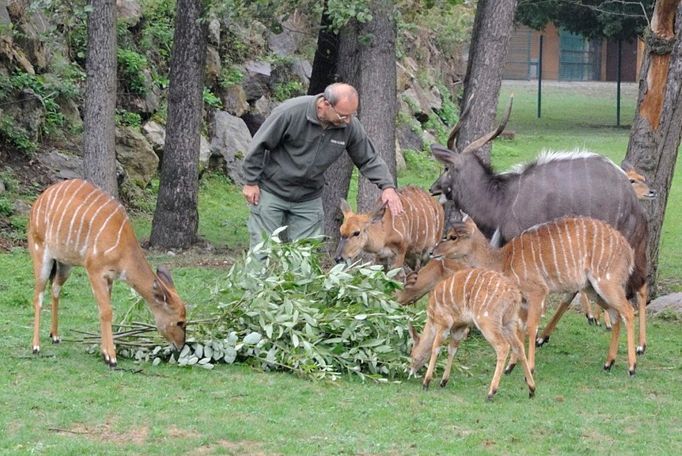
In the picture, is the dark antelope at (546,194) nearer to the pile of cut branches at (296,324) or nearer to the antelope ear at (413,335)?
the pile of cut branches at (296,324)

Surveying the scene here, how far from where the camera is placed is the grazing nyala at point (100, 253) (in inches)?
264

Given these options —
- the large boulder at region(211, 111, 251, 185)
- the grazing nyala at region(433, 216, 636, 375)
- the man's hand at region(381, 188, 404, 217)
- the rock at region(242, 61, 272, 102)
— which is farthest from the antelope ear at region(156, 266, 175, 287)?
the rock at region(242, 61, 272, 102)

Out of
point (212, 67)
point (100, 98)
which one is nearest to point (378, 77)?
point (100, 98)

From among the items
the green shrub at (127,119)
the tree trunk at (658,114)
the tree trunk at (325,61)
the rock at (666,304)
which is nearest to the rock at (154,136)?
the green shrub at (127,119)

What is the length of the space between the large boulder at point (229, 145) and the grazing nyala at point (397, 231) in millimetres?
6685

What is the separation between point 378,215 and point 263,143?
1.33m

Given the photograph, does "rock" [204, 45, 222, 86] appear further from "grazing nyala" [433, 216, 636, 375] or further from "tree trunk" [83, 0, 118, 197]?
"grazing nyala" [433, 216, 636, 375]

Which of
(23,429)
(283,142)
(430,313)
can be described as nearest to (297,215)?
(283,142)

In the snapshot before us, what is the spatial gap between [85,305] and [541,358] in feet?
10.8

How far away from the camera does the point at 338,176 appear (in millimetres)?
11156

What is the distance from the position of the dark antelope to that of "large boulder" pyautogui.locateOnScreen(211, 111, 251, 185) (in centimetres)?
698

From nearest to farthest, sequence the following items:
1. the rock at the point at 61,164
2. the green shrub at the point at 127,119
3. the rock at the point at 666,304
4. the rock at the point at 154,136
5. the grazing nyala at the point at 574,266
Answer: the grazing nyala at the point at 574,266, the rock at the point at 666,304, the rock at the point at 61,164, the green shrub at the point at 127,119, the rock at the point at 154,136

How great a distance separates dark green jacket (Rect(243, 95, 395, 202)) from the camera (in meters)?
7.16

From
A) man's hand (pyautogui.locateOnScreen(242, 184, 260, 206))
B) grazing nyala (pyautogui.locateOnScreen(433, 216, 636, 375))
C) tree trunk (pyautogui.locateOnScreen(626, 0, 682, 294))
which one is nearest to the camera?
grazing nyala (pyautogui.locateOnScreen(433, 216, 636, 375))
